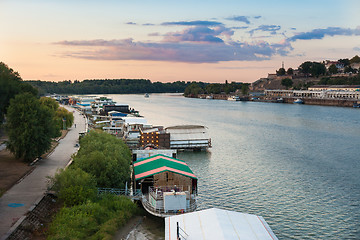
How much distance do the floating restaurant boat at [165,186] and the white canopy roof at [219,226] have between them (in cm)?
353

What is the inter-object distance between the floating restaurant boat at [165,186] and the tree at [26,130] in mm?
9452

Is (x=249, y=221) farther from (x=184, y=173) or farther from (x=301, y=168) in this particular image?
(x=301, y=168)

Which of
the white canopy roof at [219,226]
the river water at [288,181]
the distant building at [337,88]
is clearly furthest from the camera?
the distant building at [337,88]

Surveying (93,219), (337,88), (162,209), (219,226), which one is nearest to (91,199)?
(93,219)

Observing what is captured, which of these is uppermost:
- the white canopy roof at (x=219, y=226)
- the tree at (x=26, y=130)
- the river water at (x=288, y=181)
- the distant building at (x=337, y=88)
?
the distant building at (x=337, y=88)

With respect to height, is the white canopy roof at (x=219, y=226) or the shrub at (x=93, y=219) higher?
the white canopy roof at (x=219, y=226)

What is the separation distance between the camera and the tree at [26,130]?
31.0 metres

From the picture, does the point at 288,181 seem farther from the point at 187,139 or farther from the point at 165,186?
the point at 187,139

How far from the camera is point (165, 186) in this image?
939 inches

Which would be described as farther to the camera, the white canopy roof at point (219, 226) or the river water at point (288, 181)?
the river water at point (288, 181)

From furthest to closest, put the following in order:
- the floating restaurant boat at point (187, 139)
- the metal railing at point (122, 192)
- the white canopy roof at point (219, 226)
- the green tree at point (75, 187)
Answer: the floating restaurant boat at point (187, 139) < the metal railing at point (122, 192) < the green tree at point (75, 187) < the white canopy roof at point (219, 226)

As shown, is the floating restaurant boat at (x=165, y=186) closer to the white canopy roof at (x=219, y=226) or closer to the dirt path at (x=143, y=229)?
the dirt path at (x=143, y=229)

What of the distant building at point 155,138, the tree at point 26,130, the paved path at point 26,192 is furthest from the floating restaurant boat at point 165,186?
the distant building at point 155,138

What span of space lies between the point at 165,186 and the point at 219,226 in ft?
26.4
